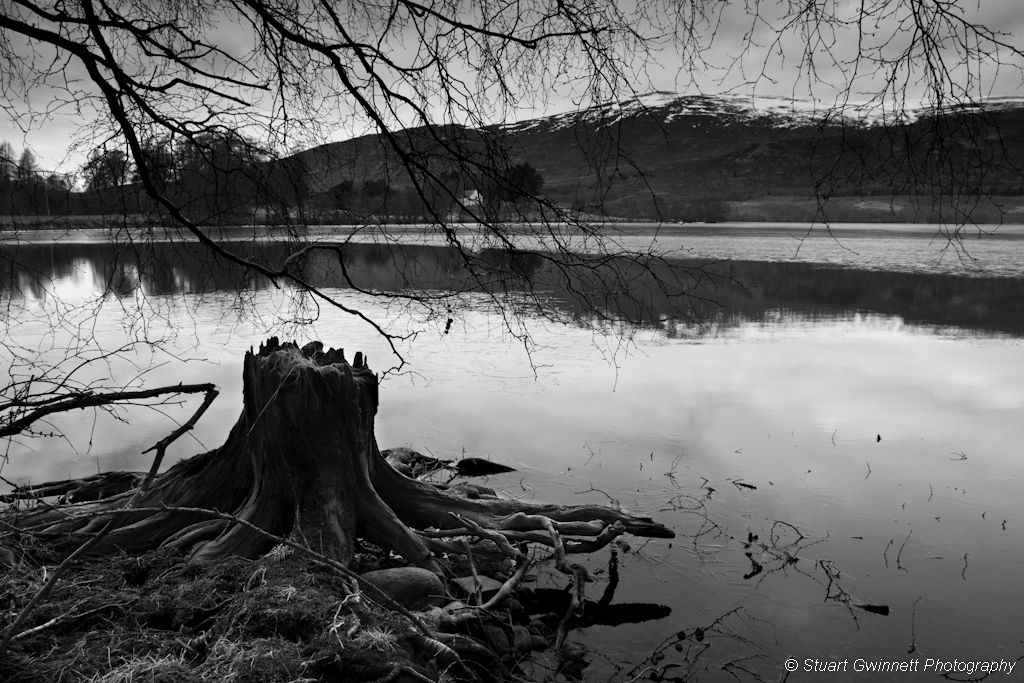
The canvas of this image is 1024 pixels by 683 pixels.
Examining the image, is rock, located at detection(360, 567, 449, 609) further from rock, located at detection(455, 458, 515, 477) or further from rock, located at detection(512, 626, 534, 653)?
rock, located at detection(455, 458, 515, 477)

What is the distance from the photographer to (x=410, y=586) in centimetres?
482

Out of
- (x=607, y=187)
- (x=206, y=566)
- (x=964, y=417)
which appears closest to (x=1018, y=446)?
(x=964, y=417)

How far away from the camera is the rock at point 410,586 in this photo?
4.76 metres

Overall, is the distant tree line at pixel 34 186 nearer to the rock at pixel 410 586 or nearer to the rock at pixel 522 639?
the rock at pixel 410 586

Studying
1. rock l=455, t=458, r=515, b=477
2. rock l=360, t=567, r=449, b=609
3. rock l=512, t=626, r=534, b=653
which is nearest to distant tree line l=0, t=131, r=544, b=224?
rock l=360, t=567, r=449, b=609

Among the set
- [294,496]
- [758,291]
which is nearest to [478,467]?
[294,496]

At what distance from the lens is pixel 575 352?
13.7 metres

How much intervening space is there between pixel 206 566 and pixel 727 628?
3270 mm

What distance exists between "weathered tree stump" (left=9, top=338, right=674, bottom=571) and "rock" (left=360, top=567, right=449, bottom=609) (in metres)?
0.38

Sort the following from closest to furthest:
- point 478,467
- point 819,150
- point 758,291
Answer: point 819,150
point 478,467
point 758,291

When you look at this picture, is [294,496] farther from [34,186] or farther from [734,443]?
[734,443]
